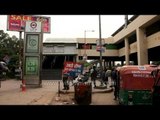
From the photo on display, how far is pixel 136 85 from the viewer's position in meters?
12.8

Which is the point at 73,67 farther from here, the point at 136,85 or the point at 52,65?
the point at 52,65

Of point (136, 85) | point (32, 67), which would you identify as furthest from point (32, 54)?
point (136, 85)

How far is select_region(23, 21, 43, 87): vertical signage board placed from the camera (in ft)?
86.9

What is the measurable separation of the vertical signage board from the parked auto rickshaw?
14.4 meters

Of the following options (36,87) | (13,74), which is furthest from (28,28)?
(13,74)

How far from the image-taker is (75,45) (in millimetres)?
59562

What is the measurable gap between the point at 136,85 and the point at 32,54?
619 inches

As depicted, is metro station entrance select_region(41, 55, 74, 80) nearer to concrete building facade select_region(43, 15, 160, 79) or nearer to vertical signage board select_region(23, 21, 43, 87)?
concrete building facade select_region(43, 15, 160, 79)

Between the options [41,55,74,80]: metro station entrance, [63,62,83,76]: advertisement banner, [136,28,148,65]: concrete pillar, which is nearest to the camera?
[63,62,83,76]: advertisement banner

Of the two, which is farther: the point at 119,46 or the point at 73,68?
the point at 119,46

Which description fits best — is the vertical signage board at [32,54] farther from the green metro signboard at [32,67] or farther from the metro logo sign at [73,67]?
the metro logo sign at [73,67]

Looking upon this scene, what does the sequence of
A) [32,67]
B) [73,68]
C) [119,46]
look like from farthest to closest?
1. [119,46]
2. [32,67]
3. [73,68]

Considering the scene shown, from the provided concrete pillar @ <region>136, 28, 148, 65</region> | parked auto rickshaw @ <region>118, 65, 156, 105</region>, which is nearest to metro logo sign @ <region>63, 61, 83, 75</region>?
parked auto rickshaw @ <region>118, 65, 156, 105</region>
